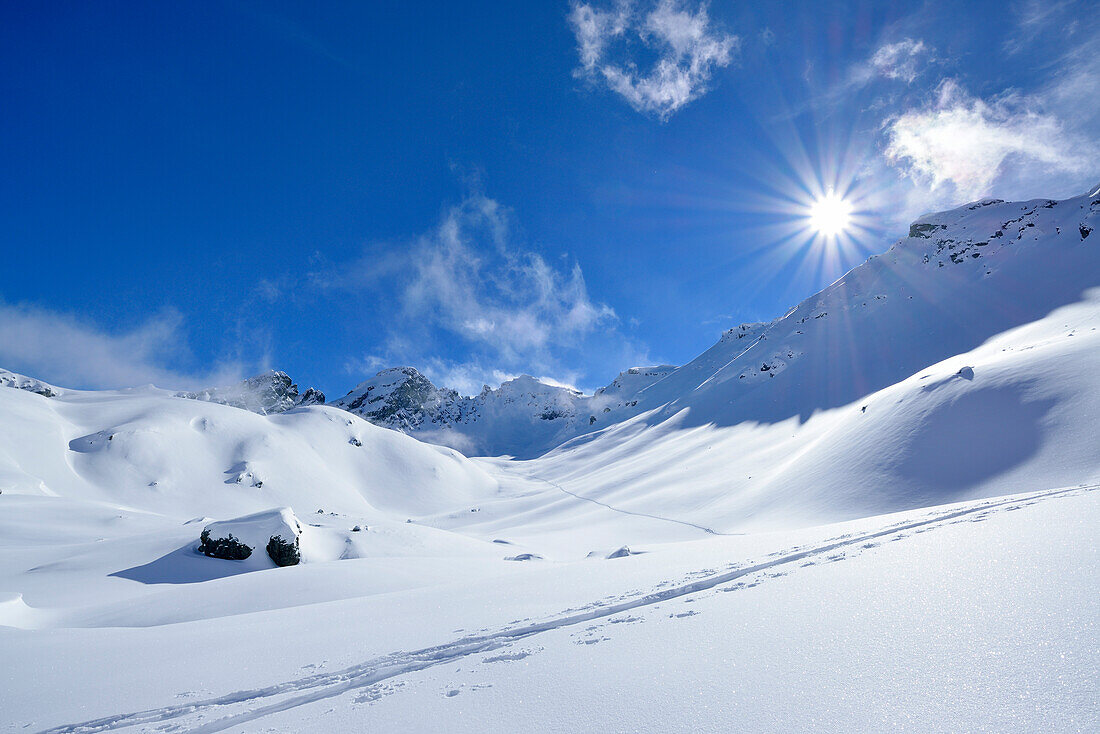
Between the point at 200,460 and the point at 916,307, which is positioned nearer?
the point at 200,460

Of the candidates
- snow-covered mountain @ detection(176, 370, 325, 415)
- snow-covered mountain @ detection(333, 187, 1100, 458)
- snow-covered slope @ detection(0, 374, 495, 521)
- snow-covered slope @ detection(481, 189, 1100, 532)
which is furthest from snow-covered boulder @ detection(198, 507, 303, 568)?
snow-covered mountain @ detection(176, 370, 325, 415)

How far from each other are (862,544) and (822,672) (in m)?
5.50

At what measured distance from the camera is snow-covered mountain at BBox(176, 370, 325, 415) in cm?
14862

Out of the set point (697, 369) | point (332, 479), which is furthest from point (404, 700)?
point (697, 369)

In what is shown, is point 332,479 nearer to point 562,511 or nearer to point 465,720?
point 562,511

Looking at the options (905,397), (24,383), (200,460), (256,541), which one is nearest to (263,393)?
(24,383)

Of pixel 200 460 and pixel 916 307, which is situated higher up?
pixel 916 307

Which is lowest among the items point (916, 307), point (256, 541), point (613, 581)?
point (613, 581)

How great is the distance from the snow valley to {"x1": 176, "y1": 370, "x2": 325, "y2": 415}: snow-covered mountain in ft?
389

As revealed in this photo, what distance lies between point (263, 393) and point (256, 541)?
6448 inches

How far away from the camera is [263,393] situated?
156m

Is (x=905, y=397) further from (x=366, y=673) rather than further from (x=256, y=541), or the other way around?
(x=256, y=541)

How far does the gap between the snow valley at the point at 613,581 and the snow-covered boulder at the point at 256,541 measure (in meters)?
0.09

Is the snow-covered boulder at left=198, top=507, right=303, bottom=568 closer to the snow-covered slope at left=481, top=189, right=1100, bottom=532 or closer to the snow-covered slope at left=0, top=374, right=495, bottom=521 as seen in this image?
the snow-covered slope at left=0, top=374, right=495, bottom=521
